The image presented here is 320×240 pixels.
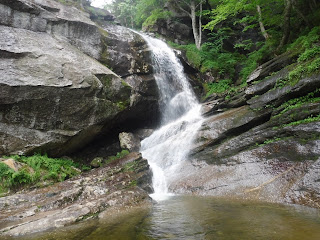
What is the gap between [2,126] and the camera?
10.1 metres

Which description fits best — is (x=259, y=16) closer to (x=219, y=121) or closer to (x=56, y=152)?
(x=219, y=121)

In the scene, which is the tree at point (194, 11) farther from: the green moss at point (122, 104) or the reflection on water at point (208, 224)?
the reflection on water at point (208, 224)

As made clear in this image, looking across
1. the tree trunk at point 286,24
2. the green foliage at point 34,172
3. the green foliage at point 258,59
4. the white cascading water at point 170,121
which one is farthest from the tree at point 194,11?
the green foliage at point 34,172

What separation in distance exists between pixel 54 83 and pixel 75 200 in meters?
6.13

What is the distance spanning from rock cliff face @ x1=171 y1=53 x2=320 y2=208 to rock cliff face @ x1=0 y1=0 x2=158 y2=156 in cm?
577

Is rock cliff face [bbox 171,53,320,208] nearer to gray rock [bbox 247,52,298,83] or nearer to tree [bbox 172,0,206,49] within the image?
gray rock [bbox 247,52,298,83]

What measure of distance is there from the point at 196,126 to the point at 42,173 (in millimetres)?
7610

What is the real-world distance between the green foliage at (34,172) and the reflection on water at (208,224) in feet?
15.2

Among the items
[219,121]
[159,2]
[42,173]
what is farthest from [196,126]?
[159,2]

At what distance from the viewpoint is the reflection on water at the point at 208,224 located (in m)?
3.81

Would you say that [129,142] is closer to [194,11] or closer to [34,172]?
[34,172]

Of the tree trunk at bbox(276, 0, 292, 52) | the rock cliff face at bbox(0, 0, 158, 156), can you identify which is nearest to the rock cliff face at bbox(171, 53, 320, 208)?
the tree trunk at bbox(276, 0, 292, 52)

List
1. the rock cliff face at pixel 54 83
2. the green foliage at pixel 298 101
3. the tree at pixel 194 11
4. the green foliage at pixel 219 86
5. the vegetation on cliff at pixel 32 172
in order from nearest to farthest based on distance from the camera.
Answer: the vegetation on cliff at pixel 32 172, the green foliage at pixel 298 101, the rock cliff face at pixel 54 83, the green foliage at pixel 219 86, the tree at pixel 194 11

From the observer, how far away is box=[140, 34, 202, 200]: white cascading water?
1028 cm
